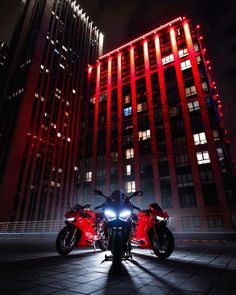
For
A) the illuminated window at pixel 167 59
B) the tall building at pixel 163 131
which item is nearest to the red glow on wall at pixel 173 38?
the tall building at pixel 163 131

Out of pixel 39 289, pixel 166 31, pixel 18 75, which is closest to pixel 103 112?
pixel 166 31

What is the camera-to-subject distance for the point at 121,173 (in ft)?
122

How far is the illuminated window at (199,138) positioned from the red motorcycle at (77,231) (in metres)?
29.1

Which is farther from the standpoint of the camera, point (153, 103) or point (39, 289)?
point (153, 103)

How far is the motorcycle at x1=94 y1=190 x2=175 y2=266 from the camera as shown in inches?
153

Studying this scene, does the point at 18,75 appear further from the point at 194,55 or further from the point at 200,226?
the point at 200,226

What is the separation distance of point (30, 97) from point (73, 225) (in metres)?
48.4

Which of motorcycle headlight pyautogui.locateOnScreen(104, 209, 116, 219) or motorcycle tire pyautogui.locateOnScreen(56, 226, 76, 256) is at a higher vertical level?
motorcycle headlight pyautogui.locateOnScreen(104, 209, 116, 219)

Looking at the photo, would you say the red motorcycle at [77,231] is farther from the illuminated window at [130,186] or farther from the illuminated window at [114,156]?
the illuminated window at [114,156]

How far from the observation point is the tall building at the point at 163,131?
94.3 feet

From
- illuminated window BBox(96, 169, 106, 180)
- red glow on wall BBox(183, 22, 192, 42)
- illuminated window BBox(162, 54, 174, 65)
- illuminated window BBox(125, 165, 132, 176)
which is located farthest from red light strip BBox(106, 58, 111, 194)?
red glow on wall BBox(183, 22, 192, 42)

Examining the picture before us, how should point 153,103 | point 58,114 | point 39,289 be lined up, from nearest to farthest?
1. point 39,289
2. point 153,103
3. point 58,114

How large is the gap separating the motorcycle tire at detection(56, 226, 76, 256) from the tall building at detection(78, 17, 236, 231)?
26.5 m

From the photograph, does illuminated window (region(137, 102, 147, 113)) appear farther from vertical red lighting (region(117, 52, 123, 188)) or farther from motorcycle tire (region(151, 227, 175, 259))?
motorcycle tire (region(151, 227, 175, 259))
